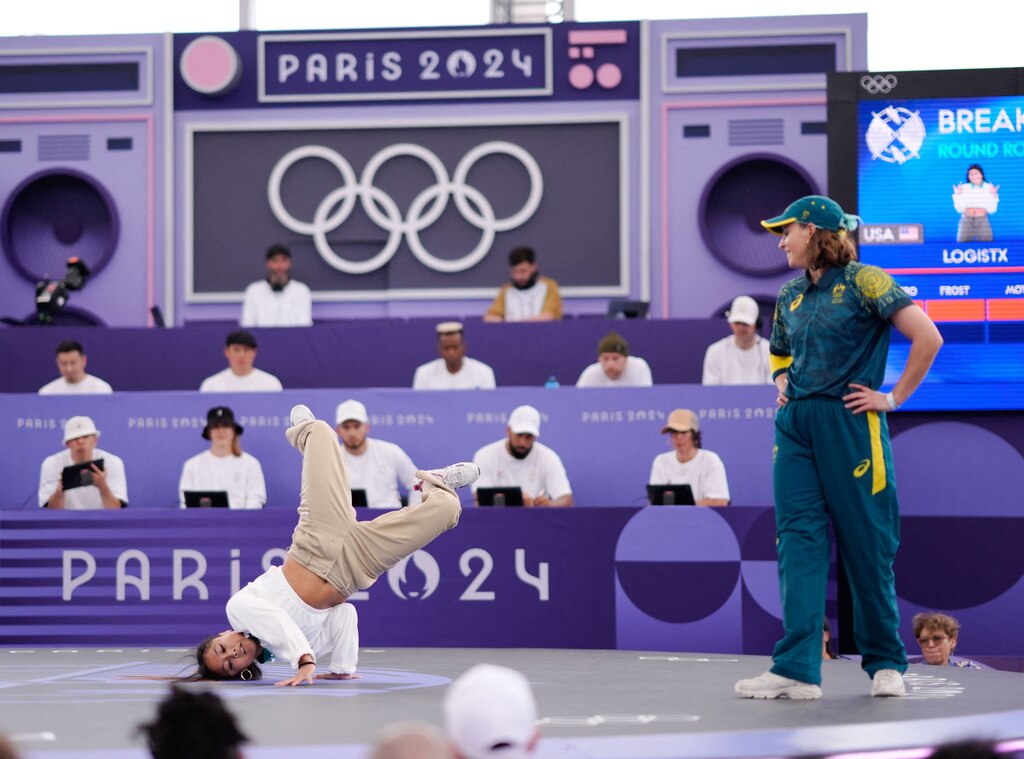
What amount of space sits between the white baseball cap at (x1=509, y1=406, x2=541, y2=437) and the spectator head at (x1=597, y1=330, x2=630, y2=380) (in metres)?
0.89

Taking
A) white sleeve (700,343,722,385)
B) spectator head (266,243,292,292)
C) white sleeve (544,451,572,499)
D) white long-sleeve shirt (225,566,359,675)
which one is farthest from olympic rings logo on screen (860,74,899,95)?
spectator head (266,243,292,292)

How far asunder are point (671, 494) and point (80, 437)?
3.85m

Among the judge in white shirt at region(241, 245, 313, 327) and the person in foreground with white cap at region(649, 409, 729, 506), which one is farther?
the judge in white shirt at region(241, 245, 313, 327)

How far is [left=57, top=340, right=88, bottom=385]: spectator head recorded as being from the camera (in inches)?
413

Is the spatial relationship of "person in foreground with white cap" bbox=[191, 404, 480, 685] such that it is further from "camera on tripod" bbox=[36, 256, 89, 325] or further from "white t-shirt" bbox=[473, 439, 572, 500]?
"camera on tripod" bbox=[36, 256, 89, 325]

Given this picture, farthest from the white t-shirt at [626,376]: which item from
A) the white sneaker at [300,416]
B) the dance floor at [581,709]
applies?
the white sneaker at [300,416]

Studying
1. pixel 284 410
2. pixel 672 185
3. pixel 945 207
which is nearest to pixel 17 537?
pixel 284 410

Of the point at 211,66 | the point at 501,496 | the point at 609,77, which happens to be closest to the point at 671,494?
the point at 501,496

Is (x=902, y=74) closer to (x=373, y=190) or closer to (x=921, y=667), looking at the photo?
(x=921, y=667)

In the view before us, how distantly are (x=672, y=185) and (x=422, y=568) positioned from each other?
5908 millimetres

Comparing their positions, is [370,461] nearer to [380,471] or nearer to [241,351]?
[380,471]

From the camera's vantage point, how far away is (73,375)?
1054 cm

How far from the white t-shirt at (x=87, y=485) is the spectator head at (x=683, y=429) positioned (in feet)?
11.7

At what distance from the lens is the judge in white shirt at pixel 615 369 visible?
10.0 metres
